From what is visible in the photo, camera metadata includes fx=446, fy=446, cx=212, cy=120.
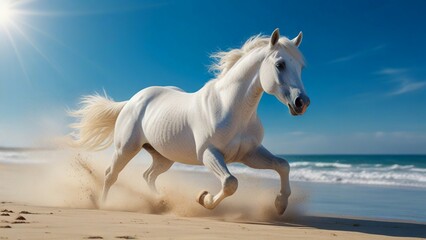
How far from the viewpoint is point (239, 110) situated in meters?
4.69

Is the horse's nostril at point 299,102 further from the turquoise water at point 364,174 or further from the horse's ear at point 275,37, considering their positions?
the turquoise water at point 364,174

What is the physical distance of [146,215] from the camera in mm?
4812

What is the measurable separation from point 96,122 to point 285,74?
3553mm

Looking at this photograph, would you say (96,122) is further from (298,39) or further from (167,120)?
(298,39)

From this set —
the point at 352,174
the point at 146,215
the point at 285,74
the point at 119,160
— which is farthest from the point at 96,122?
the point at 352,174

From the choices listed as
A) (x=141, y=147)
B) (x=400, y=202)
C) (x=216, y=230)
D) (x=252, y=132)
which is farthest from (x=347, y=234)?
(x=400, y=202)

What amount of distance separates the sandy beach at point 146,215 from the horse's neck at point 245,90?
1168mm

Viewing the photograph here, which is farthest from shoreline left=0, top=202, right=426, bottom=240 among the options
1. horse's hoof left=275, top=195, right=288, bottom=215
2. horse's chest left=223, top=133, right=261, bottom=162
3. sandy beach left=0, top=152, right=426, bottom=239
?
horse's chest left=223, top=133, right=261, bottom=162

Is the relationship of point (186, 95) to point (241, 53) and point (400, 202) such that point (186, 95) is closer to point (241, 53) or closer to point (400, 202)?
point (241, 53)

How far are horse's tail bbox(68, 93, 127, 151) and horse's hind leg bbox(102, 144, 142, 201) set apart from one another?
814mm

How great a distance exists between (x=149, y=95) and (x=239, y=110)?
177cm

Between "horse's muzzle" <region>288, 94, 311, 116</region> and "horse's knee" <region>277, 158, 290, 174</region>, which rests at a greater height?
"horse's muzzle" <region>288, 94, 311, 116</region>

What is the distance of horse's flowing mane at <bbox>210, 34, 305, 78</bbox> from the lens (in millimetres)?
4477

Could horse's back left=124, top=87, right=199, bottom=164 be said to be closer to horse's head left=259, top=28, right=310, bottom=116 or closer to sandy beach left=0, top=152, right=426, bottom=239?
sandy beach left=0, top=152, right=426, bottom=239
